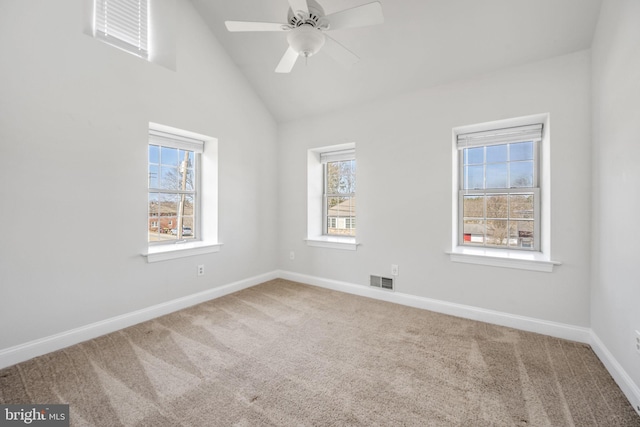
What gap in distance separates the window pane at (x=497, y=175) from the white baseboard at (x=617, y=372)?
1447mm

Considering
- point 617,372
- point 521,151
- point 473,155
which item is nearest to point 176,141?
point 473,155

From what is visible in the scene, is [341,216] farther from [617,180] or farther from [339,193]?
[617,180]

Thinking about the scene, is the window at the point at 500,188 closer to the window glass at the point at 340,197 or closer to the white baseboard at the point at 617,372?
the white baseboard at the point at 617,372

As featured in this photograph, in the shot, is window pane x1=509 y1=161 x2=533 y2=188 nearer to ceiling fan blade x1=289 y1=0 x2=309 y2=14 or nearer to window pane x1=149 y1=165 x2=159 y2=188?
ceiling fan blade x1=289 y1=0 x2=309 y2=14

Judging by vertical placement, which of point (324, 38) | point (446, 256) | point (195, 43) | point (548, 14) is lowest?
point (446, 256)

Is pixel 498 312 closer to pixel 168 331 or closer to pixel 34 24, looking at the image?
pixel 168 331

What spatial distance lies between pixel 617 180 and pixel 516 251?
1114 millimetres

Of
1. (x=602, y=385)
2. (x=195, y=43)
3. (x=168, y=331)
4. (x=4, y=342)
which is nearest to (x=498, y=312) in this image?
(x=602, y=385)

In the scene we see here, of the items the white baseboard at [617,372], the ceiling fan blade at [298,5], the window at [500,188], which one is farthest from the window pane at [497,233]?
Answer: the ceiling fan blade at [298,5]

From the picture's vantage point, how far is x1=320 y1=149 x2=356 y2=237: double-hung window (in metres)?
3.83

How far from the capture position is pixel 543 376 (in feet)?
5.92

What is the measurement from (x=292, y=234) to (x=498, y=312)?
8.63 ft

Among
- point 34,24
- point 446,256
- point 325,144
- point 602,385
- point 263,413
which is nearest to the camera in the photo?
point 263,413

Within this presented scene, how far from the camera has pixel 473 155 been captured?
116 inches
